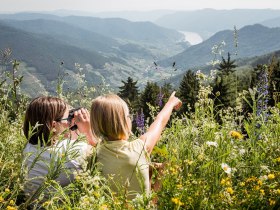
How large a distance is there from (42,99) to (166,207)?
1919 millimetres

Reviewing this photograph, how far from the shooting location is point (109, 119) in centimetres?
294

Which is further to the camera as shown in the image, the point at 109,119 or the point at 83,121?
the point at 83,121

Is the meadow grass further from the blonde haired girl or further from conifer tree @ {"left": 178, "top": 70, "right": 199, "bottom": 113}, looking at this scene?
conifer tree @ {"left": 178, "top": 70, "right": 199, "bottom": 113}

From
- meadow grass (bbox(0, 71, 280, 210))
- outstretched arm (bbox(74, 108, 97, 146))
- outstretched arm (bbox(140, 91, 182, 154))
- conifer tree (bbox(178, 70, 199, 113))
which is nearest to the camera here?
meadow grass (bbox(0, 71, 280, 210))

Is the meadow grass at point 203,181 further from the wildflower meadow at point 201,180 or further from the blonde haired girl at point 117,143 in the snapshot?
the blonde haired girl at point 117,143

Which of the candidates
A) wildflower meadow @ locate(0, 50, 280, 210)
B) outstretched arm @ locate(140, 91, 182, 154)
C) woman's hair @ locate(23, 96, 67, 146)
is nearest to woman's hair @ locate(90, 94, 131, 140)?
outstretched arm @ locate(140, 91, 182, 154)

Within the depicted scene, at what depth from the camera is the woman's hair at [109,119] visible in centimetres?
295

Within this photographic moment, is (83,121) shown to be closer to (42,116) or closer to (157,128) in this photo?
(42,116)

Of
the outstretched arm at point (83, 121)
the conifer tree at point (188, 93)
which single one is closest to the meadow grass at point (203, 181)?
the outstretched arm at point (83, 121)

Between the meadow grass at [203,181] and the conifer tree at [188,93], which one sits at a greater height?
the meadow grass at [203,181]

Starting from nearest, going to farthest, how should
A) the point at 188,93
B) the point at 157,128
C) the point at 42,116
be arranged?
the point at 157,128 → the point at 42,116 → the point at 188,93

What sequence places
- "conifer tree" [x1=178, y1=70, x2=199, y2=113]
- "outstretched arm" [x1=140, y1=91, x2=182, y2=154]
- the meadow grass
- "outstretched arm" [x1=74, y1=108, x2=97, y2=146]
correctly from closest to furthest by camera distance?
the meadow grass < "outstretched arm" [x1=140, y1=91, x2=182, y2=154] < "outstretched arm" [x1=74, y1=108, x2=97, y2=146] < "conifer tree" [x1=178, y1=70, x2=199, y2=113]

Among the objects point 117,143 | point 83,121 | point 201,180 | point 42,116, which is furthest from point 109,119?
point 201,180

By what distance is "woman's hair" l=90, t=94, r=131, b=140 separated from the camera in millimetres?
2945
